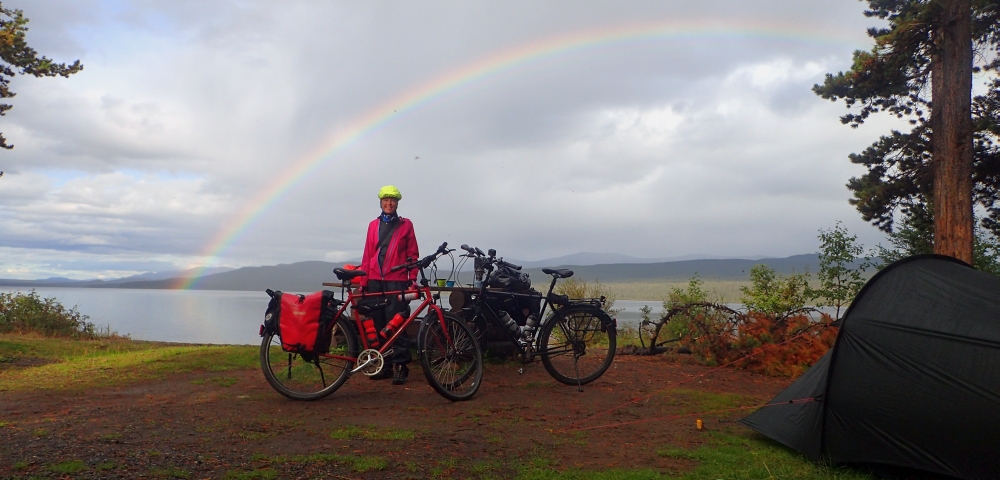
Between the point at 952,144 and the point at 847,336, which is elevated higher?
the point at 952,144

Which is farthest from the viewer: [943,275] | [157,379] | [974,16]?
[974,16]

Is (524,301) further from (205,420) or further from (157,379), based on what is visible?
(157,379)

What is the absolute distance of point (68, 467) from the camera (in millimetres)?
3898

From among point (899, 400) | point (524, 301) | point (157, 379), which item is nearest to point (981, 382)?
point (899, 400)

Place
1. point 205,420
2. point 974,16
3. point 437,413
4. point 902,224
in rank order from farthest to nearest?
1. point 902,224
2. point 974,16
3. point 437,413
4. point 205,420

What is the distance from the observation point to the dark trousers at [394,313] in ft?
23.3

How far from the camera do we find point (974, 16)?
1317 centimetres

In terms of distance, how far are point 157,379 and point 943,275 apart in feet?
26.7

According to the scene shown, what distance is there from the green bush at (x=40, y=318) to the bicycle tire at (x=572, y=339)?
47.8 ft

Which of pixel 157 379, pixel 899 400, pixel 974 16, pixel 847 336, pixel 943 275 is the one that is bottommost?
pixel 157 379

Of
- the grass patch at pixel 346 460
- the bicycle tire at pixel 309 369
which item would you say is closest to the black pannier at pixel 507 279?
the bicycle tire at pixel 309 369

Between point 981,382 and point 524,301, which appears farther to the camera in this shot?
point 524,301

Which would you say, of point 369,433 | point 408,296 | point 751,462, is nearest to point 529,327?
point 408,296

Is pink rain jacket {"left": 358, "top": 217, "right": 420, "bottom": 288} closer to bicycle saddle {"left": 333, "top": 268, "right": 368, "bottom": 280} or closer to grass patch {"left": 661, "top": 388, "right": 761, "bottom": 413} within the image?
bicycle saddle {"left": 333, "top": 268, "right": 368, "bottom": 280}
